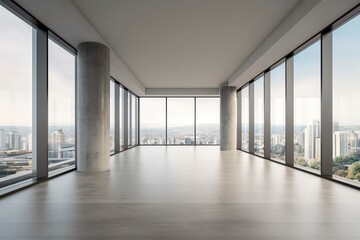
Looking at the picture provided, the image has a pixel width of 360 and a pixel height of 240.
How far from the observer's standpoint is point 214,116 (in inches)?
603

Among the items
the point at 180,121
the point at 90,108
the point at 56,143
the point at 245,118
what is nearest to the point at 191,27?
the point at 90,108

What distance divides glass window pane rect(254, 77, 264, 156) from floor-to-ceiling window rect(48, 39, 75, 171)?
6.58m

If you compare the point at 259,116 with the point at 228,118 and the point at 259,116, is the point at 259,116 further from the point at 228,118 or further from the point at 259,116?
the point at 228,118

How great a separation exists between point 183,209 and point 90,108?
12.2ft

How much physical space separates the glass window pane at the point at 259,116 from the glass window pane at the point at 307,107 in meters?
2.61

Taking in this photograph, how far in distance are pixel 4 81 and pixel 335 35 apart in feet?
20.4

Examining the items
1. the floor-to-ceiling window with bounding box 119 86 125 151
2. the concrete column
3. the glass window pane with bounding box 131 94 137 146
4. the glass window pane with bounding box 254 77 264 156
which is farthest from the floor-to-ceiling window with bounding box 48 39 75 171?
the glass window pane with bounding box 131 94 137 146

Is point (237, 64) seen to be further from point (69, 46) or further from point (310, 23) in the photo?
point (69, 46)

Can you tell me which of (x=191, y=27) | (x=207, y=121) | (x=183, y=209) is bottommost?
(x=183, y=209)

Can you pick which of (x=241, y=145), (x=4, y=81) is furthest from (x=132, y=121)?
(x=4, y=81)

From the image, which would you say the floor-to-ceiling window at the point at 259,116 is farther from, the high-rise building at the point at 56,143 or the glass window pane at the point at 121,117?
A: the high-rise building at the point at 56,143

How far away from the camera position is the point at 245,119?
1170 centimetres

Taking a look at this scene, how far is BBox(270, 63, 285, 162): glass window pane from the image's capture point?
24.3 feet

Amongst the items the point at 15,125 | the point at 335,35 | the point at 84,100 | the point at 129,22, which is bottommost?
the point at 15,125
